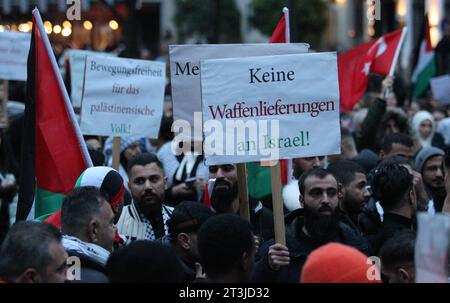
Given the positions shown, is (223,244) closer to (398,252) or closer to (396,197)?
(398,252)

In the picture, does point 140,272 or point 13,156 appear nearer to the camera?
point 140,272

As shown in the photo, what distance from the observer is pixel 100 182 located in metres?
5.93

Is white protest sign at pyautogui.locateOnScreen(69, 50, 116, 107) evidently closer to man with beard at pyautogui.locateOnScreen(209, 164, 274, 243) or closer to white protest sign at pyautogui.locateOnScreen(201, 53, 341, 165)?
man with beard at pyautogui.locateOnScreen(209, 164, 274, 243)

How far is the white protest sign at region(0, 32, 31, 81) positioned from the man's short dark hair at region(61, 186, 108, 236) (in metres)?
6.10

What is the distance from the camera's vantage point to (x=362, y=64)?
35.0 feet

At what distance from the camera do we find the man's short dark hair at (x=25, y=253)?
4.29 m

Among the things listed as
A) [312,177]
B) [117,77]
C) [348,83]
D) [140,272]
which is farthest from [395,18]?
[140,272]

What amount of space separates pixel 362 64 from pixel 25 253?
22.5ft

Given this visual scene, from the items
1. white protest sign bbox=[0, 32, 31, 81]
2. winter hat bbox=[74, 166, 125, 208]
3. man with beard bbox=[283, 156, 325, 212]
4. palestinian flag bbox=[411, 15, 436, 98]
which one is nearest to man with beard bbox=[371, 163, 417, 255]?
man with beard bbox=[283, 156, 325, 212]

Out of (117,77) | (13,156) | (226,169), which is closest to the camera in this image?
(226,169)

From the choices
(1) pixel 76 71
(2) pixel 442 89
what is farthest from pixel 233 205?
(2) pixel 442 89
